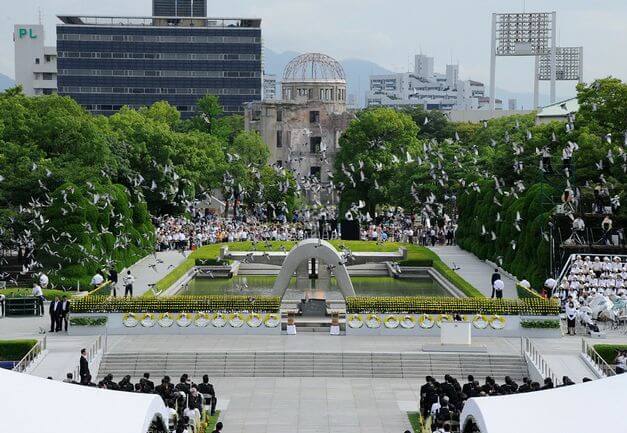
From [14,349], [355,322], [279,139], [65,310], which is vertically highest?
[279,139]

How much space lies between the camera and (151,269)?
71.2 m

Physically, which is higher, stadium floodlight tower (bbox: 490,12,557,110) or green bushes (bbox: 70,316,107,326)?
stadium floodlight tower (bbox: 490,12,557,110)

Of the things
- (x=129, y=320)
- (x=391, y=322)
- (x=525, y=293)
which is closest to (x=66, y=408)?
(x=129, y=320)

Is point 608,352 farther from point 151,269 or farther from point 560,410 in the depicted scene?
point 151,269

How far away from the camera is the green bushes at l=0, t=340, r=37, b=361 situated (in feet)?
144

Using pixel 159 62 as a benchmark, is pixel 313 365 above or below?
below

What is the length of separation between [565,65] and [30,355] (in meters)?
127

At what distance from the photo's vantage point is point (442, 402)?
110 feet

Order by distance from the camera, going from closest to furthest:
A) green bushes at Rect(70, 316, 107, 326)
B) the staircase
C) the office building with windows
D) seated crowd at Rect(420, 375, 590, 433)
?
1. seated crowd at Rect(420, 375, 590, 433)
2. the staircase
3. green bushes at Rect(70, 316, 107, 326)
4. the office building with windows

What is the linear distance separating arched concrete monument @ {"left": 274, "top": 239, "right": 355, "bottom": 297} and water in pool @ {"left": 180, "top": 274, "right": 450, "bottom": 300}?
7.67 meters

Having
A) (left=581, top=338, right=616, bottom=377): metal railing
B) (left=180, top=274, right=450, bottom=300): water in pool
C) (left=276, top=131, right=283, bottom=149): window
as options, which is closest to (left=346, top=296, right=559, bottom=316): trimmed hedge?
(left=581, top=338, right=616, bottom=377): metal railing

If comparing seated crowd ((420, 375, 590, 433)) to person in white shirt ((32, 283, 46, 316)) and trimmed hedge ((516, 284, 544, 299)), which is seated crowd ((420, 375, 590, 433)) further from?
person in white shirt ((32, 283, 46, 316))

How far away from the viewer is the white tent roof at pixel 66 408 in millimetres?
24828

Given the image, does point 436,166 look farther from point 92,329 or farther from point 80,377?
point 80,377
